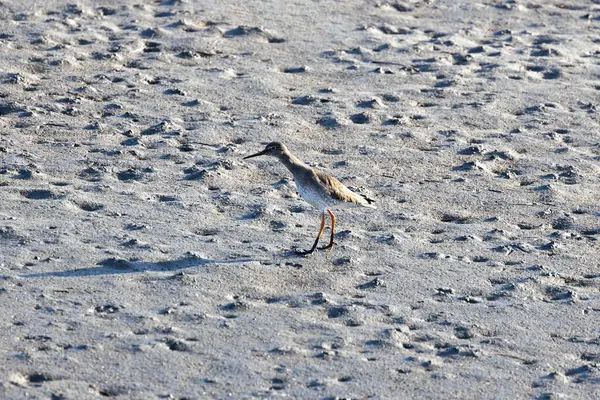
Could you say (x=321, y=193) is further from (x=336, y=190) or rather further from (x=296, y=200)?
(x=296, y=200)

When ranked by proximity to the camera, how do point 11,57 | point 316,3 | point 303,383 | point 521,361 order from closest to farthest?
point 303,383
point 521,361
point 11,57
point 316,3

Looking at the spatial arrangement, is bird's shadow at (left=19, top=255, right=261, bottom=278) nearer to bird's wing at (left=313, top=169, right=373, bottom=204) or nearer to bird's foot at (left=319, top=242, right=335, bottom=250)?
bird's foot at (left=319, top=242, right=335, bottom=250)

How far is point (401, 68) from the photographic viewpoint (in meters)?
13.3

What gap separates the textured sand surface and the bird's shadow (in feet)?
0.07

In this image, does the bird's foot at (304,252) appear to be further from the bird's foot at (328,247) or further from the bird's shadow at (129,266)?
the bird's shadow at (129,266)

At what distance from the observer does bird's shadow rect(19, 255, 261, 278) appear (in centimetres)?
838

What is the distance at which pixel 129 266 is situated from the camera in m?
8.56

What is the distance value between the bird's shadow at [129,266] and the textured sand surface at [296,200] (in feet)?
0.07

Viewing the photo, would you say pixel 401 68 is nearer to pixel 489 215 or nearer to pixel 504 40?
pixel 504 40

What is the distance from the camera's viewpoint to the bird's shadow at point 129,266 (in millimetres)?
8375

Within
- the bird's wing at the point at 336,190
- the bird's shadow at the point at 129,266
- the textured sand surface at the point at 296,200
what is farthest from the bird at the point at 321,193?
the bird's shadow at the point at 129,266

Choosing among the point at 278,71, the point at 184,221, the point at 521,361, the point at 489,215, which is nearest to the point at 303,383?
the point at 521,361

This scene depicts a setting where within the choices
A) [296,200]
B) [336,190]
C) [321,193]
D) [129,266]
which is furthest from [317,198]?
[129,266]

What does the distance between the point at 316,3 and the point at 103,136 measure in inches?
193
